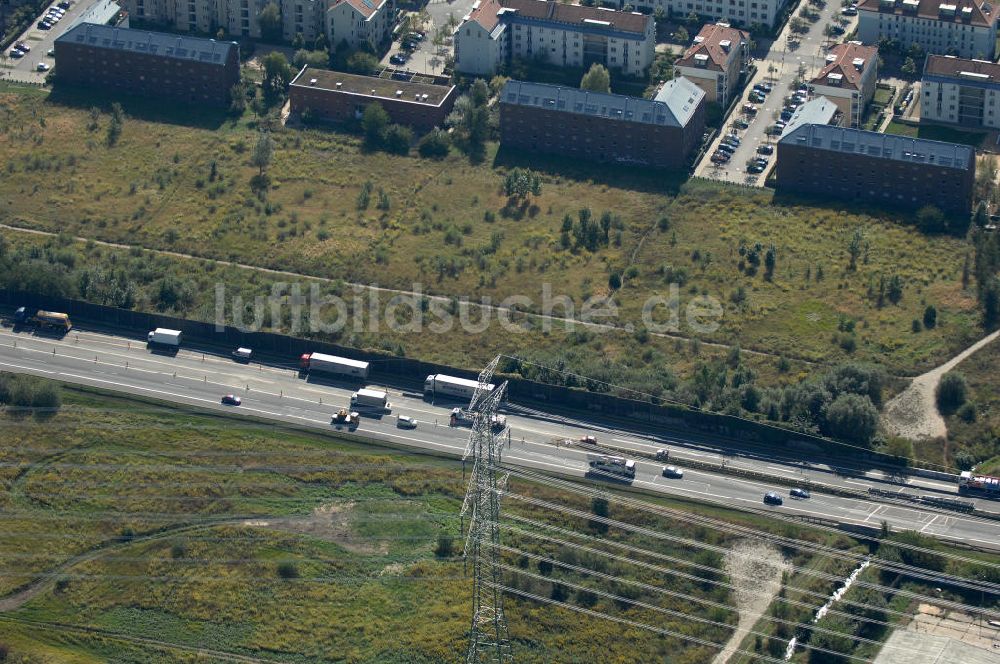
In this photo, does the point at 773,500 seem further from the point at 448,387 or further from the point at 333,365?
the point at 333,365

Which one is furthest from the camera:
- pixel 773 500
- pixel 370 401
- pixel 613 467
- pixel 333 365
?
pixel 333 365

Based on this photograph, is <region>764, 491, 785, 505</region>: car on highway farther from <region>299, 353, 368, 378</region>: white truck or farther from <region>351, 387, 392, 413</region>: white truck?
<region>299, 353, 368, 378</region>: white truck

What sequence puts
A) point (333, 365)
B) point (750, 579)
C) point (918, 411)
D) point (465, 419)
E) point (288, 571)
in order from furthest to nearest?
point (333, 365) < point (465, 419) < point (918, 411) < point (288, 571) < point (750, 579)

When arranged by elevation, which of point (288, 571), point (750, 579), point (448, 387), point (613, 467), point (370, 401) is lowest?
point (288, 571)

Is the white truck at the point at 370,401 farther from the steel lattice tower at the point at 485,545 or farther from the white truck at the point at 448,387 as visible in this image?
the steel lattice tower at the point at 485,545

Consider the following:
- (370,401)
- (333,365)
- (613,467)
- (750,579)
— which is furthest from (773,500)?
(333,365)

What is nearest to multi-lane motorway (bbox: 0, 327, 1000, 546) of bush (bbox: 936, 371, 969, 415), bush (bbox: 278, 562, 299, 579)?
bush (bbox: 936, 371, 969, 415)
